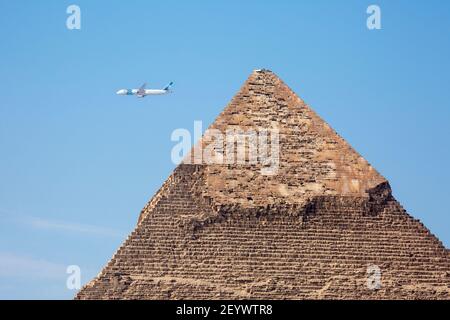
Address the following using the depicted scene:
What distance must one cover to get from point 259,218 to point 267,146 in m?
2.51

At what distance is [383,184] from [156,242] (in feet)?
24.9

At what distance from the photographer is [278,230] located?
160 metres

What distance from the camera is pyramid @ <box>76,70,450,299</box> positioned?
15925 cm

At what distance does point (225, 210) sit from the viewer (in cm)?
16050

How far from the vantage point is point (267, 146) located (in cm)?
16175

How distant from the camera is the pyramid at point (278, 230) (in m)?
159
